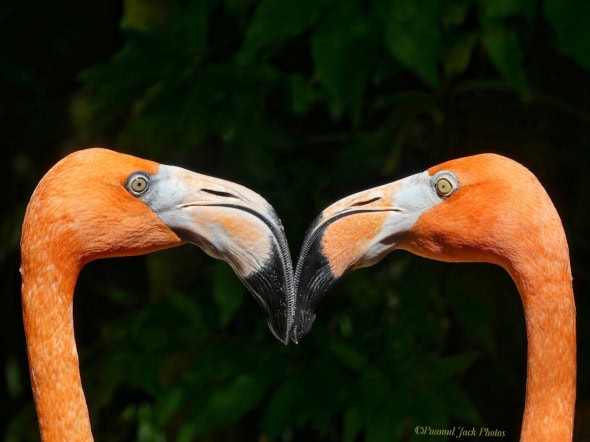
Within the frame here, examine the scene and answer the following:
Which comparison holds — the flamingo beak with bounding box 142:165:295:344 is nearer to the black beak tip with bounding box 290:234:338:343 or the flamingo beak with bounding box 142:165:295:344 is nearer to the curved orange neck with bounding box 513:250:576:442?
the black beak tip with bounding box 290:234:338:343

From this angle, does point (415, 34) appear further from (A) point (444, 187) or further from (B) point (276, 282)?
(B) point (276, 282)

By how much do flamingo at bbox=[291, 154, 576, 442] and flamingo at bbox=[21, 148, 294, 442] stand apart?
12cm

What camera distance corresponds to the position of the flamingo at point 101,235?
109 inches

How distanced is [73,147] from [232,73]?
4.21 feet

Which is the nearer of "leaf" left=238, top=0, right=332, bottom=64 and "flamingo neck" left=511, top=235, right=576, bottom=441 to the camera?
"flamingo neck" left=511, top=235, right=576, bottom=441

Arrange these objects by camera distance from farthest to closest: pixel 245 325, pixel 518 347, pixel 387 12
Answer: pixel 518 347
pixel 245 325
pixel 387 12

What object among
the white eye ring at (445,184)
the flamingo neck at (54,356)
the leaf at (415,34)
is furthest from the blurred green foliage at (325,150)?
the flamingo neck at (54,356)

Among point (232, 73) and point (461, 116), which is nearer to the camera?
point (232, 73)

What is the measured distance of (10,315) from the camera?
5504 millimetres

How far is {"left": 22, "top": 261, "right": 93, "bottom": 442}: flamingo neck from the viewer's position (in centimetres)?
282

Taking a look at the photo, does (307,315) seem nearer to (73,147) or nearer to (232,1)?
(232,1)

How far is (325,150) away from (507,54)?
98 cm

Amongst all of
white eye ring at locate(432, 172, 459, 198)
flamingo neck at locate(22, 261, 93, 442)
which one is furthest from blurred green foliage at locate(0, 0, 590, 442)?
flamingo neck at locate(22, 261, 93, 442)

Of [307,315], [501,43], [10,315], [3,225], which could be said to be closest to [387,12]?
[501,43]
